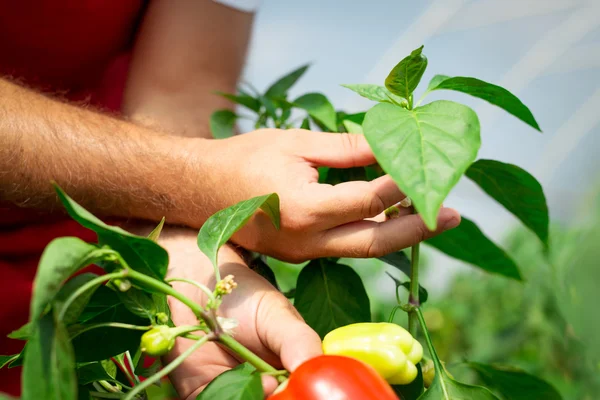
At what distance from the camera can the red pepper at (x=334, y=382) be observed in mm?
505

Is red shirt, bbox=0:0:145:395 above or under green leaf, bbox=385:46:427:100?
under

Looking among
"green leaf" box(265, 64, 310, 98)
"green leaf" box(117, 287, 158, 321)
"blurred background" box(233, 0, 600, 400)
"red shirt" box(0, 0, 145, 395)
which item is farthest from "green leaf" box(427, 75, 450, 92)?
"blurred background" box(233, 0, 600, 400)

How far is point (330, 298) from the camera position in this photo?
0.79 m

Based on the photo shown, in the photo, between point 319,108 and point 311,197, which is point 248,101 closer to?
point 319,108

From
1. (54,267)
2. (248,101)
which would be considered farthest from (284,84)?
(54,267)

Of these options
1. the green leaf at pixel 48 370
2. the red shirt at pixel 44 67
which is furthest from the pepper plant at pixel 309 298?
the red shirt at pixel 44 67

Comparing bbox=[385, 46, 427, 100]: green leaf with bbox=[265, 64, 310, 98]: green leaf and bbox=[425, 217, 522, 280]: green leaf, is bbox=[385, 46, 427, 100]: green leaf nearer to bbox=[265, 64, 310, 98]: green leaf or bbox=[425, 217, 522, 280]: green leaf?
bbox=[425, 217, 522, 280]: green leaf

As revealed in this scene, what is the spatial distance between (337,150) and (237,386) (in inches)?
12.3

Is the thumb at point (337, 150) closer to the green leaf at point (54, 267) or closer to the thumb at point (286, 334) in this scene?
the thumb at point (286, 334)

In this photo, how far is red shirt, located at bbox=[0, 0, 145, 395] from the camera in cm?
110

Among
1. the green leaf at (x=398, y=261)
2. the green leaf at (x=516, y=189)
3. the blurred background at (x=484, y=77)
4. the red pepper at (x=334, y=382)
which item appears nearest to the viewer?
the red pepper at (x=334, y=382)

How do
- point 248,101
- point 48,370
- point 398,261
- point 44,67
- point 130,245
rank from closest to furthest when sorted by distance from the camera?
point 48,370, point 130,245, point 398,261, point 248,101, point 44,67

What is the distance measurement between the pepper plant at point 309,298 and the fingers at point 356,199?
34 millimetres

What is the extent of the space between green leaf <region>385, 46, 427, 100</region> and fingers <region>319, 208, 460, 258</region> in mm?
132
